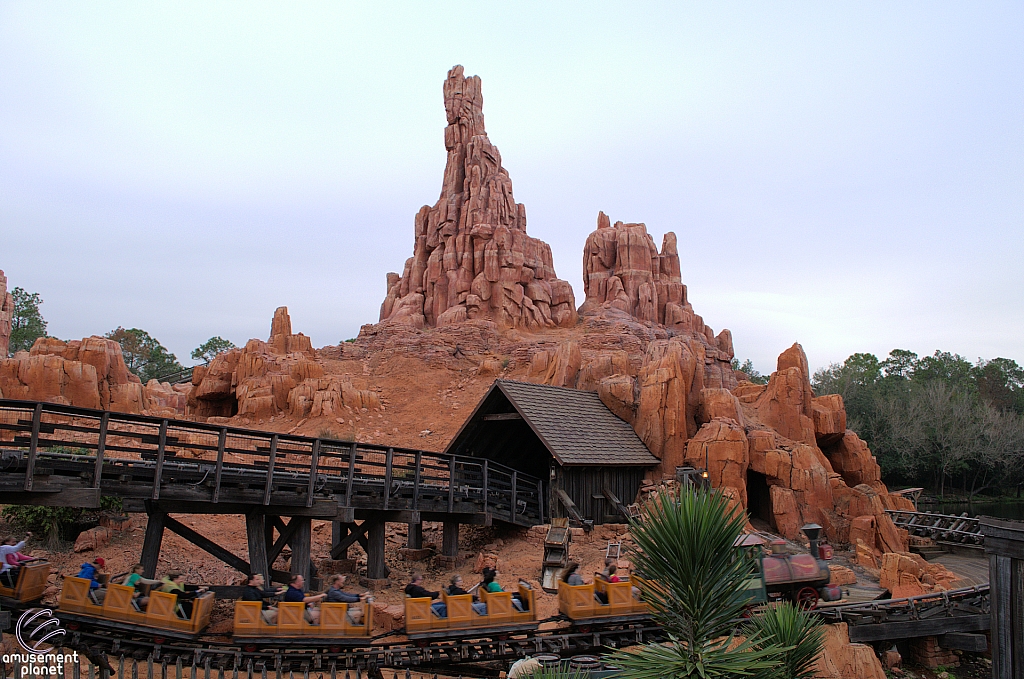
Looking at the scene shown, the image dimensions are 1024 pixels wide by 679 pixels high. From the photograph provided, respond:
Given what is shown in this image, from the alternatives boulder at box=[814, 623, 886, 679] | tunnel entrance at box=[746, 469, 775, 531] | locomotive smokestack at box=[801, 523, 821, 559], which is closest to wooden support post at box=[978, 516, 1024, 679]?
boulder at box=[814, 623, 886, 679]

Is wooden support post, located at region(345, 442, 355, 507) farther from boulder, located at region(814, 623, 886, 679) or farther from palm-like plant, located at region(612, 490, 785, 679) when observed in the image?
boulder, located at region(814, 623, 886, 679)

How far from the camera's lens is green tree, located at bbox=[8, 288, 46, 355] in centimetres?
5272

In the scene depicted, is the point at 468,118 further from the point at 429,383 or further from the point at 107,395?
the point at 107,395

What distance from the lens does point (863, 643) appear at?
1548 cm

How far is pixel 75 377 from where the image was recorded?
27.8 m

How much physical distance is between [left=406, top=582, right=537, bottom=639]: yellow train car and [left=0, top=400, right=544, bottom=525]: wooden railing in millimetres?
3985

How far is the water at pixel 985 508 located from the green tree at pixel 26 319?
210 feet

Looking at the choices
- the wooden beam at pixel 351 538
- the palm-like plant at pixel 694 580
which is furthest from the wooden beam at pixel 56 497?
the palm-like plant at pixel 694 580

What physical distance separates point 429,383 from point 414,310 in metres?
13.1

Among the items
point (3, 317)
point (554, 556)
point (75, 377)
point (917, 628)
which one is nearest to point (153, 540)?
point (554, 556)

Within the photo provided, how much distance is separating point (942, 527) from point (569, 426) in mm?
14543

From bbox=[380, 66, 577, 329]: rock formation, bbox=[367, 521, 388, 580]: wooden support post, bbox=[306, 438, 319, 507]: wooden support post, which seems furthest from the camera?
bbox=[380, 66, 577, 329]: rock formation

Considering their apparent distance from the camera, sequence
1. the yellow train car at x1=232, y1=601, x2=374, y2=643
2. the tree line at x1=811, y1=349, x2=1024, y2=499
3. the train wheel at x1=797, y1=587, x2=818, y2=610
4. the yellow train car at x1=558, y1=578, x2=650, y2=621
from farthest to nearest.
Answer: the tree line at x1=811, y1=349, x2=1024, y2=499 < the train wheel at x1=797, y1=587, x2=818, y2=610 < the yellow train car at x1=558, y1=578, x2=650, y2=621 < the yellow train car at x1=232, y1=601, x2=374, y2=643

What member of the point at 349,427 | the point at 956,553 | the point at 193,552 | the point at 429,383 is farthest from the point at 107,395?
the point at 956,553
